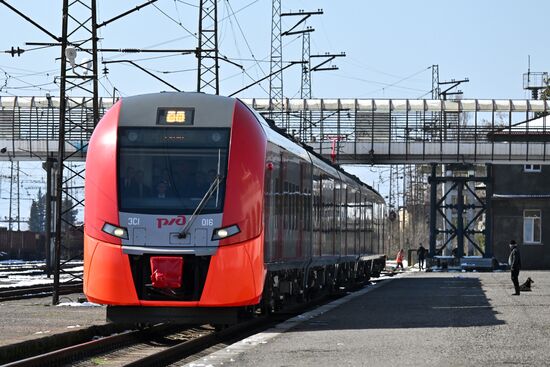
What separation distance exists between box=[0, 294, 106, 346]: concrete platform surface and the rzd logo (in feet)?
6.69

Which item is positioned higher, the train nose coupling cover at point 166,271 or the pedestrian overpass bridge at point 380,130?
the pedestrian overpass bridge at point 380,130

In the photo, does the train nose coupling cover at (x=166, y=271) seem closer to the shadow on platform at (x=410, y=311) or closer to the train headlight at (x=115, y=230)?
the train headlight at (x=115, y=230)

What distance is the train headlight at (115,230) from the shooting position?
17.6 m

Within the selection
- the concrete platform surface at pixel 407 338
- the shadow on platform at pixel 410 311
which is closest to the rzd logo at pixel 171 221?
the concrete platform surface at pixel 407 338

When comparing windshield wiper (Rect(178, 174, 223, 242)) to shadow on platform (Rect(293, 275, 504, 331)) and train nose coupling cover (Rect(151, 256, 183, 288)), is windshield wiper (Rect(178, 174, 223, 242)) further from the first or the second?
shadow on platform (Rect(293, 275, 504, 331))

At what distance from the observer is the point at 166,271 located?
17.3 meters

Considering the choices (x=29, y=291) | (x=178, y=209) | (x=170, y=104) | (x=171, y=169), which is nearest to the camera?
(x=178, y=209)

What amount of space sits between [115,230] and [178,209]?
0.87m

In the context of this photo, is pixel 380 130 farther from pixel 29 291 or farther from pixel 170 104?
pixel 170 104

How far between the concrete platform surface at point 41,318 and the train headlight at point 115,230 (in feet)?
5.06

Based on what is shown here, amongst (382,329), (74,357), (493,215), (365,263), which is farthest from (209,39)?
(493,215)

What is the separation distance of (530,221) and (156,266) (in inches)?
2194

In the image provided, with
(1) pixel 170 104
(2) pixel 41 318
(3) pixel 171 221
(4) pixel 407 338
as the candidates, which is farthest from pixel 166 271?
(2) pixel 41 318

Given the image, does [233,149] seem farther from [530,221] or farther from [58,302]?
[530,221]
